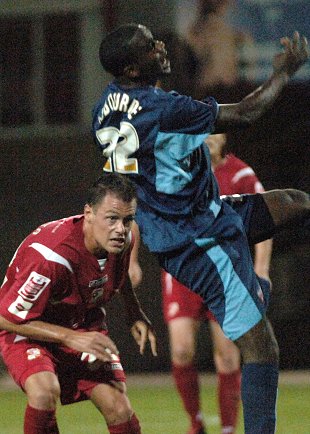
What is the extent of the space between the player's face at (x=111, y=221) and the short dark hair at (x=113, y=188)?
2 centimetres

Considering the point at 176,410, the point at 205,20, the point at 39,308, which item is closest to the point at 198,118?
the point at 39,308

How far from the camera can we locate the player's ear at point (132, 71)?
16.3ft

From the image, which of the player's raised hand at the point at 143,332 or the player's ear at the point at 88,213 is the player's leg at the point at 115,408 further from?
the player's ear at the point at 88,213

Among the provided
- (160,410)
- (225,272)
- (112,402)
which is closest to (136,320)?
(112,402)

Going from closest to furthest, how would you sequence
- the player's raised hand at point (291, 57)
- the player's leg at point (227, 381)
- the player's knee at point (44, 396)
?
the player's knee at point (44, 396) → the player's raised hand at point (291, 57) → the player's leg at point (227, 381)

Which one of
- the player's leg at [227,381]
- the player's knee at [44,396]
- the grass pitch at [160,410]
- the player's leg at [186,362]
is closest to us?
the player's knee at [44,396]

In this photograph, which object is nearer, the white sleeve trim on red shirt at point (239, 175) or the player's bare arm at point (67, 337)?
the player's bare arm at point (67, 337)

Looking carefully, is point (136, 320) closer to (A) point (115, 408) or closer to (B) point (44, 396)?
(A) point (115, 408)

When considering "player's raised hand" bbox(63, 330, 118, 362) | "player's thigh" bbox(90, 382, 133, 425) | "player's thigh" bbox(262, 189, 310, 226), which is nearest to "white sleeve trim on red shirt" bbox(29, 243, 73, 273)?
"player's raised hand" bbox(63, 330, 118, 362)

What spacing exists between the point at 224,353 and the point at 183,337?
0.83 ft

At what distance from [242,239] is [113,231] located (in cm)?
59

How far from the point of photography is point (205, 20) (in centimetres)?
946

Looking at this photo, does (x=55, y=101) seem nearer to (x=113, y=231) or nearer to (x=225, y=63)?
(x=225, y=63)

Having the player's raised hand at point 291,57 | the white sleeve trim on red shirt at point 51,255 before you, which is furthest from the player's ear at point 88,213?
the player's raised hand at point 291,57
